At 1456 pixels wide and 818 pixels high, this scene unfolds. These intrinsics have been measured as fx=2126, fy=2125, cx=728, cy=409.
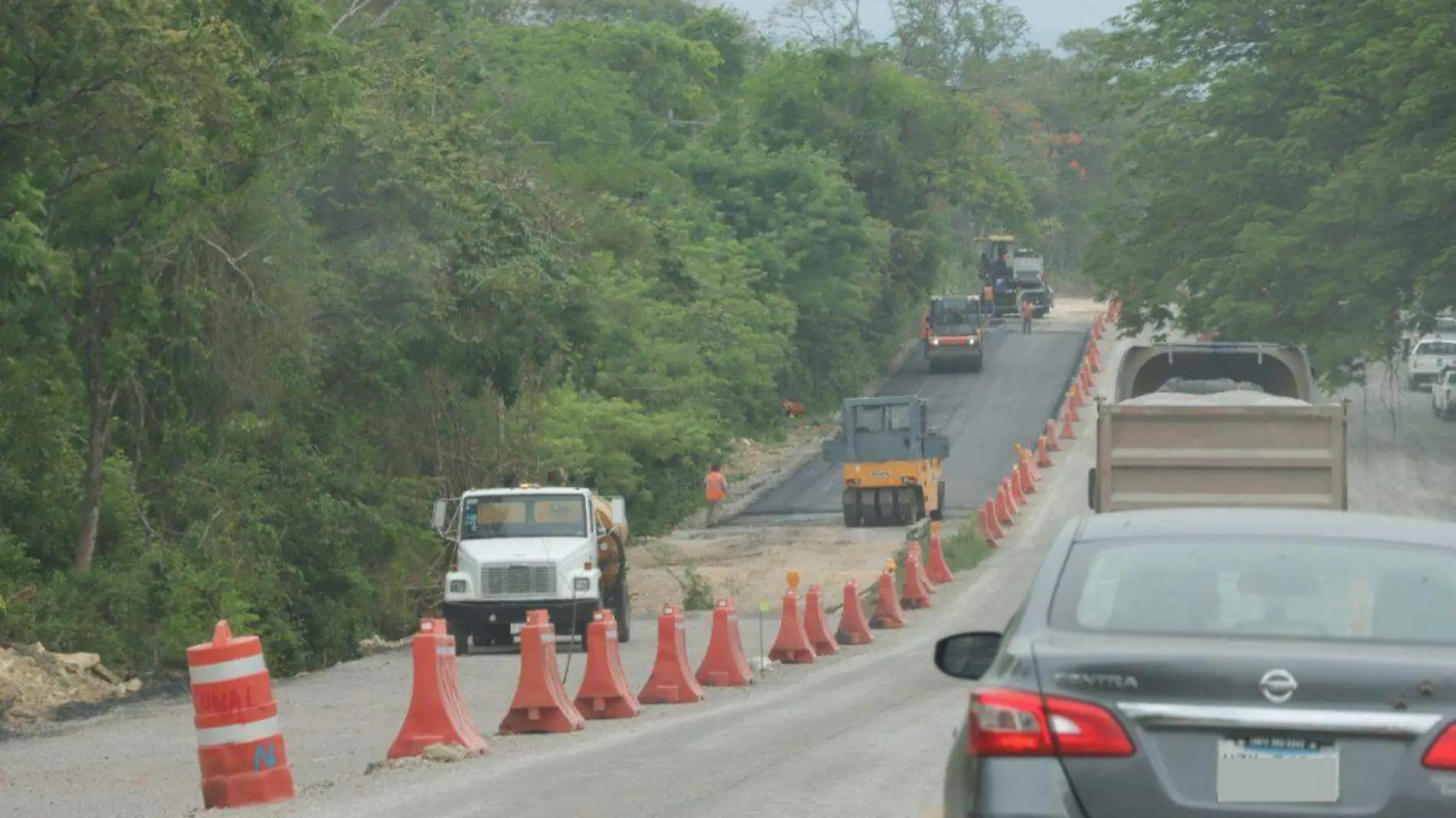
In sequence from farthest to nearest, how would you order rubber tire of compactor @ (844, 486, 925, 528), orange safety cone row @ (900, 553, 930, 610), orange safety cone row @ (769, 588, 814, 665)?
1. rubber tire of compactor @ (844, 486, 925, 528)
2. orange safety cone row @ (900, 553, 930, 610)
3. orange safety cone row @ (769, 588, 814, 665)

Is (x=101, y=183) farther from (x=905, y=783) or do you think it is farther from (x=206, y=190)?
(x=905, y=783)

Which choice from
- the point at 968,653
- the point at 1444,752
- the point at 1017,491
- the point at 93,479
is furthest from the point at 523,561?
A: the point at 1017,491

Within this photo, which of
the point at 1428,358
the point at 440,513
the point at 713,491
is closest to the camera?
the point at 440,513

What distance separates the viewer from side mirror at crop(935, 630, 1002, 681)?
7059mm

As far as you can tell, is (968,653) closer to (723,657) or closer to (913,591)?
(723,657)

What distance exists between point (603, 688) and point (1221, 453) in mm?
6876

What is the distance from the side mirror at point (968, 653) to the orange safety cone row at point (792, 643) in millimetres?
14602

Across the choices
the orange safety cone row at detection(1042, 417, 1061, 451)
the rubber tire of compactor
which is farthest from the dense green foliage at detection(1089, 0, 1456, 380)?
the orange safety cone row at detection(1042, 417, 1061, 451)

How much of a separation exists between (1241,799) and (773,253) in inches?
2412

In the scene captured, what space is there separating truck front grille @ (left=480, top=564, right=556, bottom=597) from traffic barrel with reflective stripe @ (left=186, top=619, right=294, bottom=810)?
1341cm

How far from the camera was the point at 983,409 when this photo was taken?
66.3 meters

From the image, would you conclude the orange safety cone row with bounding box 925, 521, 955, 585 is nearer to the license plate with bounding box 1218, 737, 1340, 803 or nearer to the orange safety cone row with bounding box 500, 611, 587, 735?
the orange safety cone row with bounding box 500, 611, 587, 735

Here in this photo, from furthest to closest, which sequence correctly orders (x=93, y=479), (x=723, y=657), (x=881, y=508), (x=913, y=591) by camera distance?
1. (x=881, y=508)
2. (x=913, y=591)
3. (x=93, y=479)
4. (x=723, y=657)

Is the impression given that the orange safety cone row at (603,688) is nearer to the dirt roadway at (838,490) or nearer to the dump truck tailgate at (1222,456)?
the dump truck tailgate at (1222,456)
